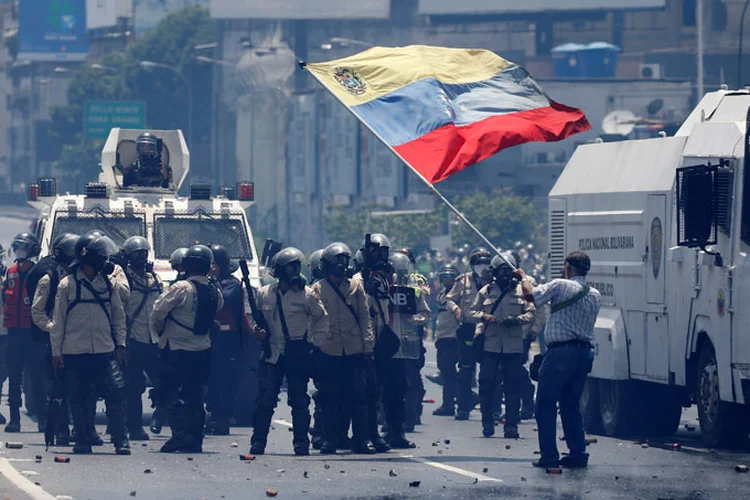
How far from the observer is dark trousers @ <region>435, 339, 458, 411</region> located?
2222cm

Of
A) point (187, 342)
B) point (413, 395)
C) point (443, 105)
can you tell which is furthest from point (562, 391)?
point (413, 395)

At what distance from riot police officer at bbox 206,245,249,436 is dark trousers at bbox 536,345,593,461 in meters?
4.66

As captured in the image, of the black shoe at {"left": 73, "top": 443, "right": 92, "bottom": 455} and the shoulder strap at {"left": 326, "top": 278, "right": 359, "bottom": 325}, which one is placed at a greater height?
the shoulder strap at {"left": 326, "top": 278, "right": 359, "bottom": 325}

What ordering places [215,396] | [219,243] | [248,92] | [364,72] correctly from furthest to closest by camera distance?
[248,92], [219,243], [215,396], [364,72]

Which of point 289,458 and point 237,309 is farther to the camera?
point 237,309

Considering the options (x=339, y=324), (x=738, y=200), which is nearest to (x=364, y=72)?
(x=339, y=324)

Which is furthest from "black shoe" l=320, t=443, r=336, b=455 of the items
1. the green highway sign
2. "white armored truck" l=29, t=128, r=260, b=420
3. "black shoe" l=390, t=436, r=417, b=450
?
the green highway sign

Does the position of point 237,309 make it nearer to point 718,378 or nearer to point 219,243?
point 219,243

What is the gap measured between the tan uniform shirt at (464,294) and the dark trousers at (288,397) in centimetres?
552

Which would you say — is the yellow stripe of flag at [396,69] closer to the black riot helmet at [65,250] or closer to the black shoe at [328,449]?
the black riot helmet at [65,250]

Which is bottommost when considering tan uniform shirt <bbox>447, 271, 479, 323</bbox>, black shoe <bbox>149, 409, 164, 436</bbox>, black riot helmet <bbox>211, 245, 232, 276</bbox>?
black shoe <bbox>149, 409, 164, 436</bbox>

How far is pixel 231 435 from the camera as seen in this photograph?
1875cm

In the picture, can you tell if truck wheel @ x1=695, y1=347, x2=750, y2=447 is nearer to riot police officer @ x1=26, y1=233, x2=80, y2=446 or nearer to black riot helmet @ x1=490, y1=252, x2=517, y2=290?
black riot helmet @ x1=490, y1=252, x2=517, y2=290

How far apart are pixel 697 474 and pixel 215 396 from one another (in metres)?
6.40
